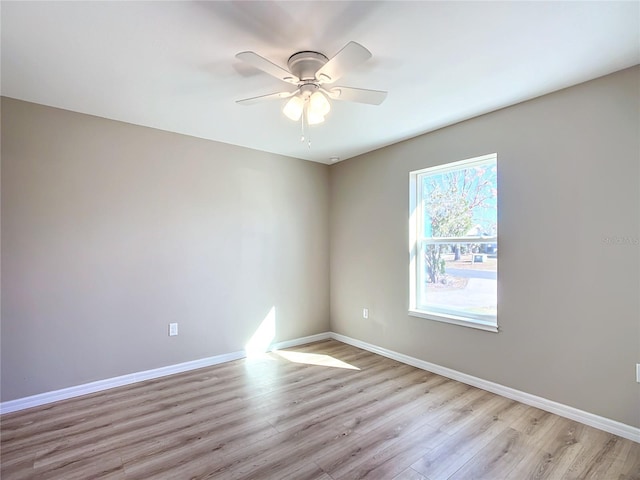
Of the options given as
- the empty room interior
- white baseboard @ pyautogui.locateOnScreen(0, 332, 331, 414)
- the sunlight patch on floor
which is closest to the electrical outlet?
the empty room interior

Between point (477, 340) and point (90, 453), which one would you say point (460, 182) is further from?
point (90, 453)

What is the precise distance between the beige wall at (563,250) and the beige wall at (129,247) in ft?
6.50

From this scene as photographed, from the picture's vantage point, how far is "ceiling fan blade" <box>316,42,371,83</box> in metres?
1.58

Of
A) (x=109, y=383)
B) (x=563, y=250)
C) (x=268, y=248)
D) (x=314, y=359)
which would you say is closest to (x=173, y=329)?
(x=109, y=383)

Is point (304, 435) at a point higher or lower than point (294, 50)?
lower

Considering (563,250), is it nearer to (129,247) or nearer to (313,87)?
(313,87)

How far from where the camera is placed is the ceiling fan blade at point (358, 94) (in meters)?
2.00

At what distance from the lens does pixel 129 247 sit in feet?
10.2

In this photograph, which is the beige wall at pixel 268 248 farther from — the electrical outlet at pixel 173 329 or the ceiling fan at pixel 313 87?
the ceiling fan at pixel 313 87

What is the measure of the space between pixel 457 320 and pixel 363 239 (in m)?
1.51

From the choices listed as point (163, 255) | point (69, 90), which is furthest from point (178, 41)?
point (163, 255)

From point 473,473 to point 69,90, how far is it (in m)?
3.82

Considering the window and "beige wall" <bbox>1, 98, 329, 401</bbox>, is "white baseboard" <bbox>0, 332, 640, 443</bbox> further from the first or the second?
the window

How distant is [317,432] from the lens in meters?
2.26
